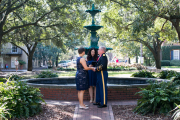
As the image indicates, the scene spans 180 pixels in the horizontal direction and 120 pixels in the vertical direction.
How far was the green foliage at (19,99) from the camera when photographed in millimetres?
4918

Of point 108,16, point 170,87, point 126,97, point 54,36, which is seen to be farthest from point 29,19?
point 170,87

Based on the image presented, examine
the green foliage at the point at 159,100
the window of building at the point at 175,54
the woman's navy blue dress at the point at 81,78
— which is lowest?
the green foliage at the point at 159,100

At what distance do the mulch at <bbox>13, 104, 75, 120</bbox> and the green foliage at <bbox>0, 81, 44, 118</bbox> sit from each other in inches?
7.9

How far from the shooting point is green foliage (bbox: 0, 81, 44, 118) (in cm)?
492

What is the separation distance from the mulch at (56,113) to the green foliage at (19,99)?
0.20 metres

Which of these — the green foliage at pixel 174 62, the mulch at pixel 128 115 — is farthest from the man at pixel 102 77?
the green foliage at pixel 174 62

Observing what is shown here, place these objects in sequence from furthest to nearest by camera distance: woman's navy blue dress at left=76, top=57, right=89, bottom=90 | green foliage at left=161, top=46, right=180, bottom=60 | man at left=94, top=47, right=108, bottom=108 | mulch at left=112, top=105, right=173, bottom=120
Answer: green foliage at left=161, top=46, right=180, bottom=60 → man at left=94, top=47, right=108, bottom=108 → woman's navy blue dress at left=76, top=57, right=89, bottom=90 → mulch at left=112, top=105, right=173, bottom=120

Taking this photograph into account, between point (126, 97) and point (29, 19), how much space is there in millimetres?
15135

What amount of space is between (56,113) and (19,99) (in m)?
1.12

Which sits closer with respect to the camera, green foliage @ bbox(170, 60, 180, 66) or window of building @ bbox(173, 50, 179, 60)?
green foliage @ bbox(170, 60, 180, 66)

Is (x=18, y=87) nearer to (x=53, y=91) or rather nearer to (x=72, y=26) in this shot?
(x=53, y=91)

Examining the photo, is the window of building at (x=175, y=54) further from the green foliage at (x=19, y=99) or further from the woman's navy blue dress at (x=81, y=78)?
the green foliage at (x=19, y=99)

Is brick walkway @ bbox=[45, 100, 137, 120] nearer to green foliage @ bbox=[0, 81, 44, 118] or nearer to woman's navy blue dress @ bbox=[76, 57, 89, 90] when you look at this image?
woman's navy blue dress @ bbox=[76, 57, 89, 90]

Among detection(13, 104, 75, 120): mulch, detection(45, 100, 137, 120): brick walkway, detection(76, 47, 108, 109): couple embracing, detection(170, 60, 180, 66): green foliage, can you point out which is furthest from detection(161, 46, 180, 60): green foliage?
detection(13, 104, 75, 120): mulch
